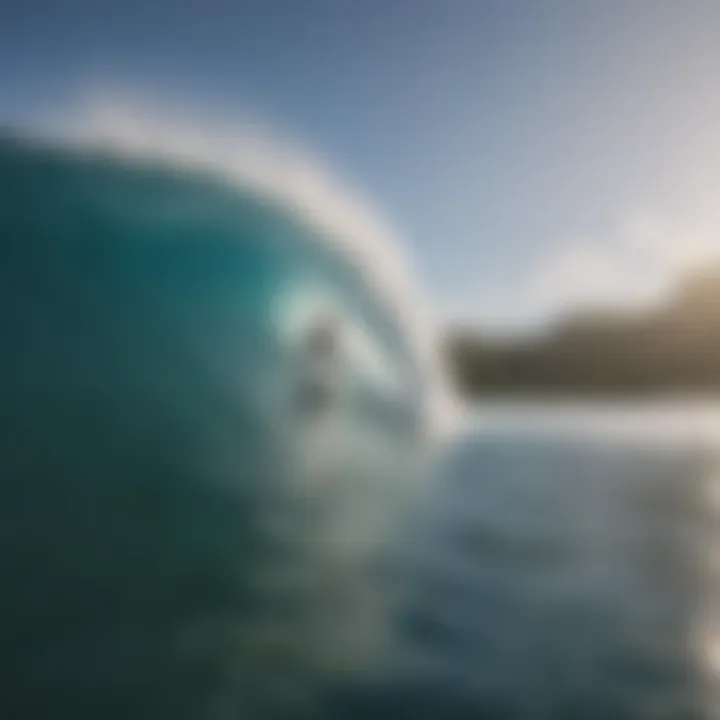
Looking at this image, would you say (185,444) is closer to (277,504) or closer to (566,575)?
(277,504)

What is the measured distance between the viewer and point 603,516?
3.67m

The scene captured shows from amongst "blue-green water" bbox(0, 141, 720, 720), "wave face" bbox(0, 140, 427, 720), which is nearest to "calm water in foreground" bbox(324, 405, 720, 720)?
"blue-green water" bbox(0, 141, 720, 720)

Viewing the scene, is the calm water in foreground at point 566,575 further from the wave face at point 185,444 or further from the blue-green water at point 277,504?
the wave face at point 185,444

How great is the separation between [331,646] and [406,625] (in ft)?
0.92

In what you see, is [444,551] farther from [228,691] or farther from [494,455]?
[228,691]

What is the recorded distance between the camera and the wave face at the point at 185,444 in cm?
276

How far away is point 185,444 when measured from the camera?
3801 mm

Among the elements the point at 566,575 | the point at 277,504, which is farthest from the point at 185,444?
the point at 566,575

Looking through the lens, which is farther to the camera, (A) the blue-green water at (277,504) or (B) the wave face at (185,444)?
(B) the wave face at (185,444)

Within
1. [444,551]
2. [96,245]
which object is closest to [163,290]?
[96,245]

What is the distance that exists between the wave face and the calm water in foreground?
229 millimetres

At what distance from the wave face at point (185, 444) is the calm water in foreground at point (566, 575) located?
0.75 ft

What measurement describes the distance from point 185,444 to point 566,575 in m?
1.72

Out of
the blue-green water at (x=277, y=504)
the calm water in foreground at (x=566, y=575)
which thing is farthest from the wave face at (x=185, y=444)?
the calm water in foreground at (x=566, y=575)
